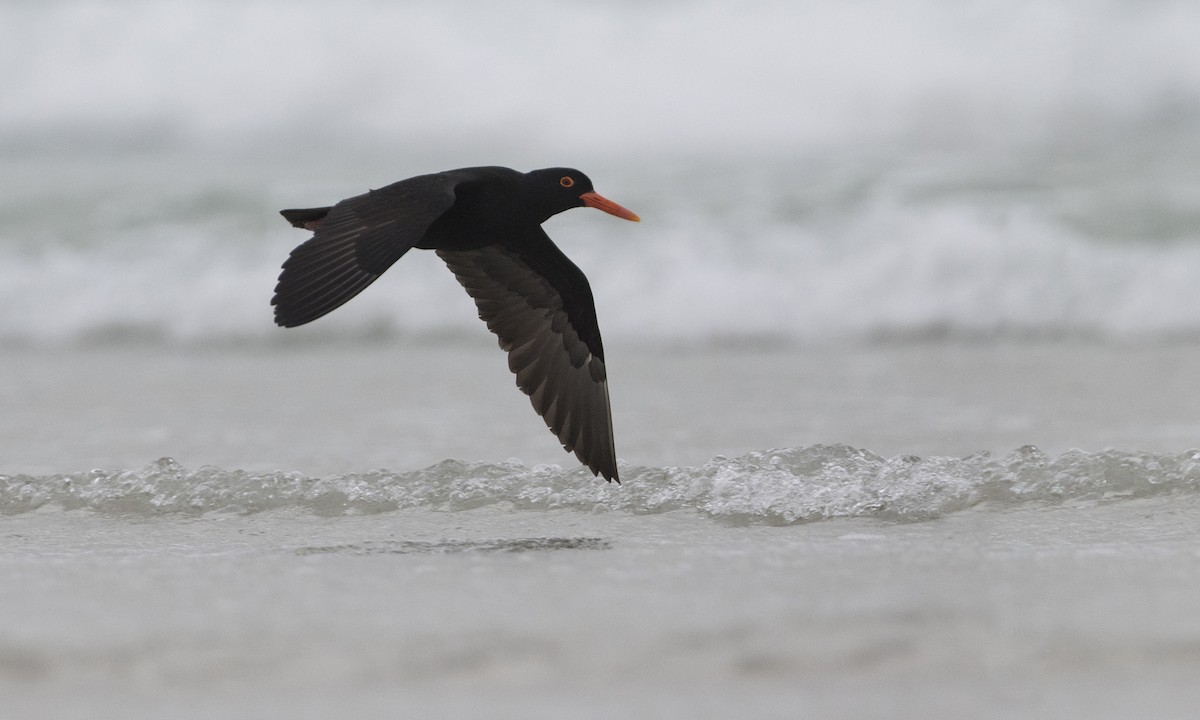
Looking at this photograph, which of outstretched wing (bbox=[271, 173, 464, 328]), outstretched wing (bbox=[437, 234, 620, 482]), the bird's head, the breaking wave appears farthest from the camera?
outstretched wing (bbox=[437, 234, 620, 482])

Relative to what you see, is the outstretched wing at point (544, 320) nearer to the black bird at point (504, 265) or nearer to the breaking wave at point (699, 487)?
the black bird at point (504, 265)

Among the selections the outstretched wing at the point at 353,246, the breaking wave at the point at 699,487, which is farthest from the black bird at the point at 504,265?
the breaking wave at the point at 699,487

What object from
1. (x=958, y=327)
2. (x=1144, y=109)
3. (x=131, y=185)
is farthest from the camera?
(x=1144, y=109)

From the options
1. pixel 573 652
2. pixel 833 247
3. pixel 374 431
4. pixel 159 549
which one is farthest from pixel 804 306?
pixel 573 652

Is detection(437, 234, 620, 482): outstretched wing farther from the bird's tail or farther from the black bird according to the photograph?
the bird's tail

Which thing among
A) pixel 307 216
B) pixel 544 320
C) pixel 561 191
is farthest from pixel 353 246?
pixel 544 320

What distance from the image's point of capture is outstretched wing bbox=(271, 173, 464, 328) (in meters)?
4.10

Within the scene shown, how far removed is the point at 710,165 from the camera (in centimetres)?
1277

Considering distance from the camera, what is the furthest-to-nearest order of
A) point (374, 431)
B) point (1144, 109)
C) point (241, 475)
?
point (1144, 109) < point (374, 431) < point (241, 475)

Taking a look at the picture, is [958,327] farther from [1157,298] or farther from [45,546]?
[45,546]

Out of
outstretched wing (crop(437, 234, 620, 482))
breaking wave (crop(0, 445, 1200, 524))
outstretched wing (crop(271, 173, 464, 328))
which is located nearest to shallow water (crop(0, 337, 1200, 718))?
breaking wave (crop(0, 445, 1200, 524))

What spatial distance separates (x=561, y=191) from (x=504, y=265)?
47 centimetres

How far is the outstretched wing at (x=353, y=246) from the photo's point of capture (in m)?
4.10

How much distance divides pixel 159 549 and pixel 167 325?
5.44m
